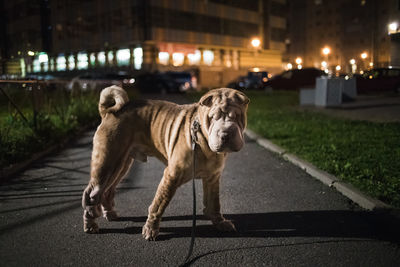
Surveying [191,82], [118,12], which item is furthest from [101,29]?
[191,82]

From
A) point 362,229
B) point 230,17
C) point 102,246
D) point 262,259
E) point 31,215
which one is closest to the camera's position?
point 262,259

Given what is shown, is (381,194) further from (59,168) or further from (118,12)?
(118,12)

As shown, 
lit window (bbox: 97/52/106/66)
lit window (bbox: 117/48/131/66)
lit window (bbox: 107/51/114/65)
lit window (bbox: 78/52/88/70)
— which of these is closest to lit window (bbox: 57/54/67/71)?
lit window (bbox: 78/52/88/70)

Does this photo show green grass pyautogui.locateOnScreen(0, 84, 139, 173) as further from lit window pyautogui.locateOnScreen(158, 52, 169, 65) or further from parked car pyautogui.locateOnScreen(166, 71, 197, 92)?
lit window pyautogui.locateOnScreen(158, 52, 169, 65)

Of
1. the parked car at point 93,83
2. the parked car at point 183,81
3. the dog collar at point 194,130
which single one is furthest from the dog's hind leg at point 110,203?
the parked car at point 183,81

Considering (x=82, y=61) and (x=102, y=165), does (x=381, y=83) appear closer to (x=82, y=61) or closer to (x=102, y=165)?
(x=102, y=165)

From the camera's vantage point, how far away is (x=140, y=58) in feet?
147

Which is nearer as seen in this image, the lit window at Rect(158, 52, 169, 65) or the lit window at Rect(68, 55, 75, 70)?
the lit window at Rect(158, 52, 169, 65)

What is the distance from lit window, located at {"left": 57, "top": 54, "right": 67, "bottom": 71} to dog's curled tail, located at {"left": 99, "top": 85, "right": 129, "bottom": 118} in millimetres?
55712

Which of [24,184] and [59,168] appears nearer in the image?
[24,184]

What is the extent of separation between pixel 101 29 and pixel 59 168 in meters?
46.2

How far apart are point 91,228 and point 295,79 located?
2602 cm

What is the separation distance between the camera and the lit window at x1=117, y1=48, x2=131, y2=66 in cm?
4619

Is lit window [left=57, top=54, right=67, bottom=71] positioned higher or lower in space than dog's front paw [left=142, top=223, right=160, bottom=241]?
higher
